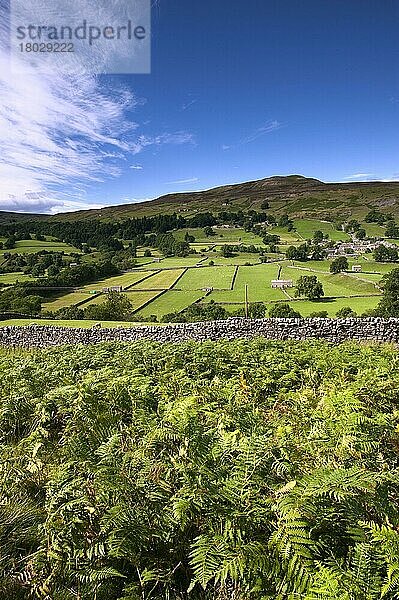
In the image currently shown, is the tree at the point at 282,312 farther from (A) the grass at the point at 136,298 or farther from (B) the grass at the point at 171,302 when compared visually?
(A) the grass at the point at 136,298

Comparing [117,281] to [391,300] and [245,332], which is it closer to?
[391,300]

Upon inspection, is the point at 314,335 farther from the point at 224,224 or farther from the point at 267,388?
the point at 224,224

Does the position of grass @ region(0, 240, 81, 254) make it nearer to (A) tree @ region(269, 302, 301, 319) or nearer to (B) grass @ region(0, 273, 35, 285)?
(B) grass @ region(0, 273, 35, 285)

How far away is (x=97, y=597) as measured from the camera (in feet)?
9.16

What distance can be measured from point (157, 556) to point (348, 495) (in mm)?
1601

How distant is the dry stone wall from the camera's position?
21.3m

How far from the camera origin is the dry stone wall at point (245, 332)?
21297mm

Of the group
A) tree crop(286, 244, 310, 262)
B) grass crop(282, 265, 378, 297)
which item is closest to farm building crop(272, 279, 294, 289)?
grass crop(282, 265, 378, 297)

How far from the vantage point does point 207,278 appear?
70.8 meters

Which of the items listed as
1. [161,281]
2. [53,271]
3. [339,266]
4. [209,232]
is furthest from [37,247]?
[339,266]

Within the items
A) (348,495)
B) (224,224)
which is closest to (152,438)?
(348,495)

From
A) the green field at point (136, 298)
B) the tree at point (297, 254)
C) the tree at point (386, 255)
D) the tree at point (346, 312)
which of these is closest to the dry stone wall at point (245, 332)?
the tree at point (346, 312)

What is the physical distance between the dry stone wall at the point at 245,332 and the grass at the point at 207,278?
40.7 meters

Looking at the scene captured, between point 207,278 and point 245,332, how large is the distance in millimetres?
49104
